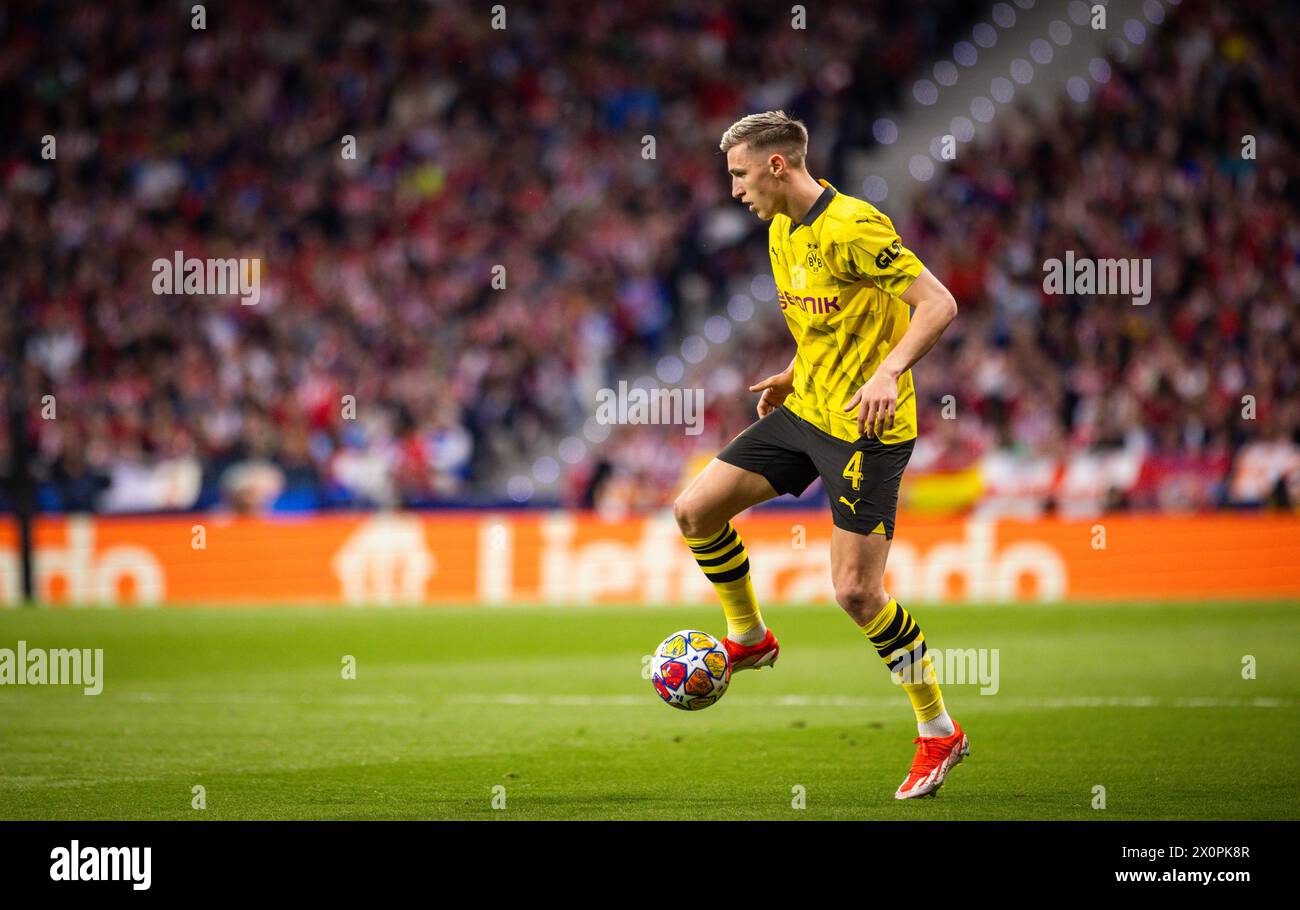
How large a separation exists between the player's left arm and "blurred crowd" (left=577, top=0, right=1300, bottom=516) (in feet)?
43.3

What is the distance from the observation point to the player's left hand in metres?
6.55

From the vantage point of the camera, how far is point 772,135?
7.01 meters

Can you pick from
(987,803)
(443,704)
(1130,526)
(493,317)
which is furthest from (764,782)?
(493,317)

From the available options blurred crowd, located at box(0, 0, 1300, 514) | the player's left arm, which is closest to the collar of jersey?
the player's left arm

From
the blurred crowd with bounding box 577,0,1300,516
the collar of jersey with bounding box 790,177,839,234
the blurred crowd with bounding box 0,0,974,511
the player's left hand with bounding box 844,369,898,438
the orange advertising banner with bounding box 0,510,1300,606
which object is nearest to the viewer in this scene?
the player's left hand with bounding box 844,369,898,438

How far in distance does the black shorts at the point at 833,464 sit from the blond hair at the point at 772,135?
45.6 inches

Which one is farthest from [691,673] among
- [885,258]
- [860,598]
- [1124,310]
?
[1124,310]

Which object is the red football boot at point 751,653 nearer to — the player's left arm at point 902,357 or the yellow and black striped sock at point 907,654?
A: the yellow and black striped sock at point 907,654

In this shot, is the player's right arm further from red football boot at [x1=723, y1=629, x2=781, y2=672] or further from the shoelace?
the shoelace

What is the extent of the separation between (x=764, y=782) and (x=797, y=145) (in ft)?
8.98

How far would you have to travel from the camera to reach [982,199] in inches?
955

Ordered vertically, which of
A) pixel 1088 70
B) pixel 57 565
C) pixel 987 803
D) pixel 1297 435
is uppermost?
pixel 1088 70

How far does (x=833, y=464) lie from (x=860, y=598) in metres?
0.58
